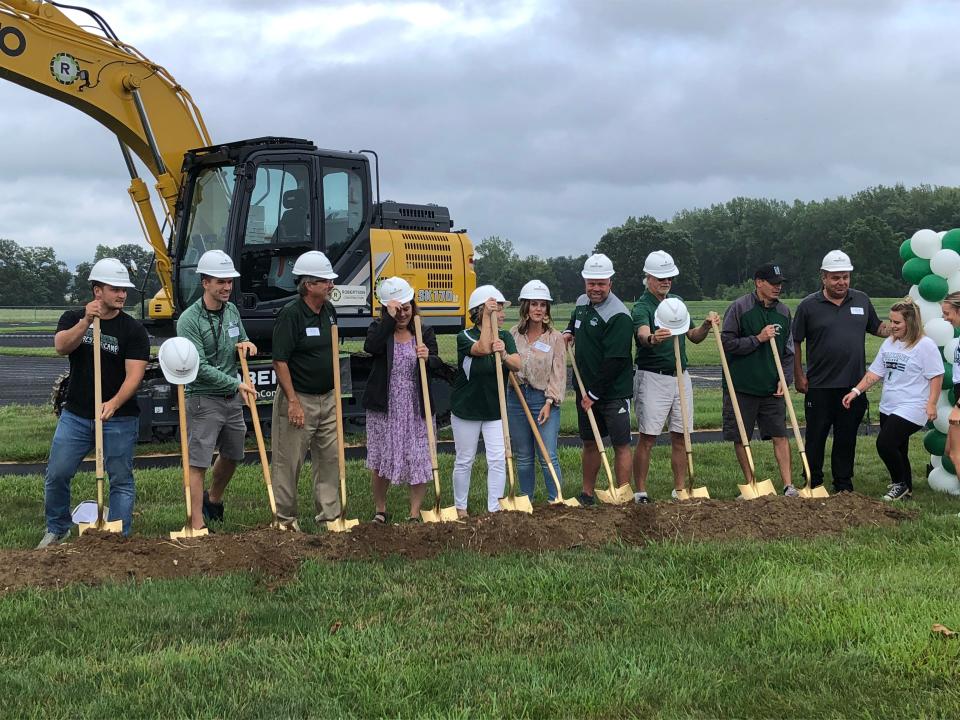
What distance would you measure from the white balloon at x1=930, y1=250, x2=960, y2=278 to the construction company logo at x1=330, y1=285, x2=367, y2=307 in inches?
261

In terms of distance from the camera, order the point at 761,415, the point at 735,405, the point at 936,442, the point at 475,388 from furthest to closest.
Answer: the point at 936,442
the point at 761,415
the point at 735,405
the point at 475,388

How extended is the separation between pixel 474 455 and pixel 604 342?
1486 mm

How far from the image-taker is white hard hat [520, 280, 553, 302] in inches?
321

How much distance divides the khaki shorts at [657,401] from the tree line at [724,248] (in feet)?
176

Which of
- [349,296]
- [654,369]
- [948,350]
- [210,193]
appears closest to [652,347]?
[654,369]

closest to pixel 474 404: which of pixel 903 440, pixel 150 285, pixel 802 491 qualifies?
pixel 802 491

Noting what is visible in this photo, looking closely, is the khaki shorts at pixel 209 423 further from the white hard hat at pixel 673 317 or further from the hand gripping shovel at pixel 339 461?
the white hard hat at pixel 673 317

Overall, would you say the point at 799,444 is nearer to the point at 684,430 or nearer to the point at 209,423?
the point at 684,430

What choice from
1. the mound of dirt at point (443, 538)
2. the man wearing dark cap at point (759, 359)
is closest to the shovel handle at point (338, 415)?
the mound of dirt at point (443, 538)

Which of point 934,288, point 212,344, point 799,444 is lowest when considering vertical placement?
point 799,444

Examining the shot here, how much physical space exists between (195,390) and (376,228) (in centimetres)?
567

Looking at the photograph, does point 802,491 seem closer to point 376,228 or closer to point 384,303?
point 384,303

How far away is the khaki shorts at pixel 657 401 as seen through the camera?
8.55 meters

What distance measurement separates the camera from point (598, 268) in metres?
8.38
